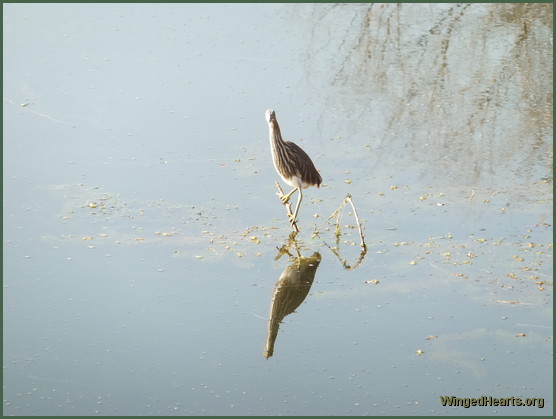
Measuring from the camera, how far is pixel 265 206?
7.83 m

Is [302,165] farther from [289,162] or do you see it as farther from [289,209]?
[289,209]

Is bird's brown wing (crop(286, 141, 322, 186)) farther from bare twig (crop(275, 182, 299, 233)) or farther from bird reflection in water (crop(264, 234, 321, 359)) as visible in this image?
bird reflection in water (crop(264, 234, 321, 359))

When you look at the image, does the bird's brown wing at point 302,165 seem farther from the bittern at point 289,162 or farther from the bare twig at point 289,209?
the bare twig at point 289,209

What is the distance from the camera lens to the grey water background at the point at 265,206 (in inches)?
230

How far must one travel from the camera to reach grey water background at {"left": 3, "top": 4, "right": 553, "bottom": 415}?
584 centimetres

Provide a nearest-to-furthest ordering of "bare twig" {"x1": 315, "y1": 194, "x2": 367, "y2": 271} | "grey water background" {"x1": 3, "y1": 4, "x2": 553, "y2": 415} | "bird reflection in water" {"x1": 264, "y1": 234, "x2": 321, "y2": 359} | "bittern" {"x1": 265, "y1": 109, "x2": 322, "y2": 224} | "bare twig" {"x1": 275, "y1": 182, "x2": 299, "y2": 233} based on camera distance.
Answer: "grey water background" {"x1": 3, "y1": 4, "x2": 553, "y2": 415}, "bird reflection in water" {"x1": 264, "y1": 234, "x2": 321, "y2": 359}, "bare twig" {"x1": 315, "y1": 194, "x2": 367, "y2": 271}, "bittern" {"x1": 265, "y1": 109, "x2": 322, "y2": 224}, "bare twig" {"x1": 275, "y1": 182, "x2": 299, "y2": 233}

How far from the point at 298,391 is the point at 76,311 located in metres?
1.68

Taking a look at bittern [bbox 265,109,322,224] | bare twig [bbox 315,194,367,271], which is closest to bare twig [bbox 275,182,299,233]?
bittern [bbox 265,109,322,224]

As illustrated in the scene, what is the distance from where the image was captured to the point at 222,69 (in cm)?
1023

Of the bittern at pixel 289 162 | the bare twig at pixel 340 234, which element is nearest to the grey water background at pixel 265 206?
the bare twig at pixel 340 234

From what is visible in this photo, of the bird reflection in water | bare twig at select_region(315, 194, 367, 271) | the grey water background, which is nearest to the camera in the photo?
the grey water background

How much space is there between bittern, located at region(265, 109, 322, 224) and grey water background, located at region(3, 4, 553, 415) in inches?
12.5

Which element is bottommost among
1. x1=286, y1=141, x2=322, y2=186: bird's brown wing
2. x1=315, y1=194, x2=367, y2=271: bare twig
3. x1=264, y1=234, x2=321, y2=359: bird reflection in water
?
x1=264, y1=234, x2=321, y2=359: bird reflection in water

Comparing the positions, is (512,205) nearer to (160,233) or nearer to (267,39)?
(160,233)
